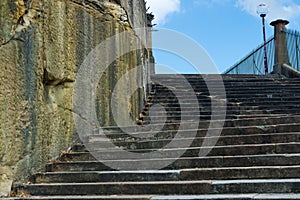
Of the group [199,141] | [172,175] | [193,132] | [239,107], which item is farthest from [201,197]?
[239,107]

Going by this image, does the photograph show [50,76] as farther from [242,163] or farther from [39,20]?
[242,163]

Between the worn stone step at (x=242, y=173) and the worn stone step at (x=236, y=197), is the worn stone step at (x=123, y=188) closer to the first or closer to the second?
the worn stone step at (x=236, y=197)

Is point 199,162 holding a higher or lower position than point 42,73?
lower

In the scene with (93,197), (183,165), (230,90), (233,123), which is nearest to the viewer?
(93,197)

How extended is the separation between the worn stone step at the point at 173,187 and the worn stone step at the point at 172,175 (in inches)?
7.0

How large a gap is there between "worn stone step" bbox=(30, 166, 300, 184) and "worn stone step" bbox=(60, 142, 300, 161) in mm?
493

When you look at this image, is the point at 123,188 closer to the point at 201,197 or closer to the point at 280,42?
the point at 201,197

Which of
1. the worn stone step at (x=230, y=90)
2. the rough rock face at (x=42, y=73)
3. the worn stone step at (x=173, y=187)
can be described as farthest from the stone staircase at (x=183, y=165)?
the worn stone step at (x=230, y=90)

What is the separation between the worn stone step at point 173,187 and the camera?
135 inches

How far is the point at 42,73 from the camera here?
4562 millimetres

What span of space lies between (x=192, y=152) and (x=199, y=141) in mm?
333

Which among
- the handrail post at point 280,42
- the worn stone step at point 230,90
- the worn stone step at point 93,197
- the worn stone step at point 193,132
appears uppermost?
the handrail post at point 280,42

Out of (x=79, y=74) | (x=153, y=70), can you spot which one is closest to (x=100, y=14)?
(x=79, y=74)

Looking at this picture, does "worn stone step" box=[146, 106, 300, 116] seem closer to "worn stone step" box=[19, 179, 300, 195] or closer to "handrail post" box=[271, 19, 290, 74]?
"worn stone step" box=[19, 179, 300, 195]
